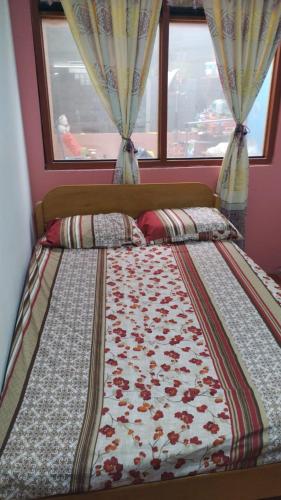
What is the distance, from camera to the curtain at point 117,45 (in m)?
2.42

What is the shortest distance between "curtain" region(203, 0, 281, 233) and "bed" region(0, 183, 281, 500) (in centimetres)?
103

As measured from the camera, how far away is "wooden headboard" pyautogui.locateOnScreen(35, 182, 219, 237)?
2754 millimetres

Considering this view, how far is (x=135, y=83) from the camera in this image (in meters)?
2.56

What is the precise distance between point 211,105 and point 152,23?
71 cm

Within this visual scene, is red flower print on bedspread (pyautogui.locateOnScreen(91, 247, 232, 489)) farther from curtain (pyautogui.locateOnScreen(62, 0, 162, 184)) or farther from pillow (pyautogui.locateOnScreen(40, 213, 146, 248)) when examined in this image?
curtain (pyautogui.locateOnScreen(62, 0, 162, 184))

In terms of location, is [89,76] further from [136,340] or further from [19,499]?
[19,499]

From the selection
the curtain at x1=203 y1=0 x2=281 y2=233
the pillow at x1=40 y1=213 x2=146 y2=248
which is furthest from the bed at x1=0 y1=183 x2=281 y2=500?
the curtain at x1=203 y1=0 x2=281 y2=233

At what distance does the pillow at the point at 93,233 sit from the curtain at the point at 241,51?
884mm

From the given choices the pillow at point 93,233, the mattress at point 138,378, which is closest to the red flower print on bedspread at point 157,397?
the mattress at point 138,378

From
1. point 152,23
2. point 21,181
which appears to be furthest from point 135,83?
point 21,181

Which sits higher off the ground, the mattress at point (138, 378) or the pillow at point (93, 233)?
the pillow at point (93, 233)

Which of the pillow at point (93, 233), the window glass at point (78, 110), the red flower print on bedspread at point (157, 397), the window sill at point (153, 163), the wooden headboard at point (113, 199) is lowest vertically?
the red flower print on bedspread at point (157, 397)

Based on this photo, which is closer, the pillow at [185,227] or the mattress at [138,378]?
the mattress at [138,378]

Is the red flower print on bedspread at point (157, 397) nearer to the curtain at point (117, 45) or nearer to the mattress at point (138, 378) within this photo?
the mattress at point (138, 378)
